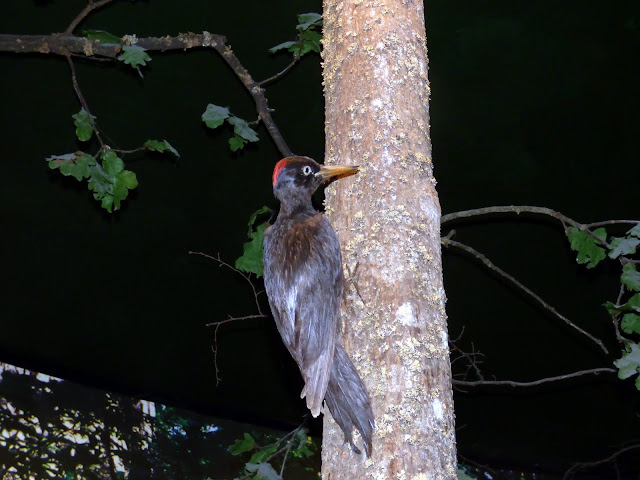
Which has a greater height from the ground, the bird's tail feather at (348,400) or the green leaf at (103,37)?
the green leaf at (103,37)

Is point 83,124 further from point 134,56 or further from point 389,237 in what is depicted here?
point 389,237

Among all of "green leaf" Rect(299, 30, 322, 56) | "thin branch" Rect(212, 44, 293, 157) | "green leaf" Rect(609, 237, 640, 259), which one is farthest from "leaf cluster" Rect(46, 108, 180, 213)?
"green leaf" Rect(609, 237, 640, 259)

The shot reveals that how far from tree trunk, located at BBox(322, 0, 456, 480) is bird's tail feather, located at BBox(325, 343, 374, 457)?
2cm

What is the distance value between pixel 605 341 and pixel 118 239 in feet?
11.4

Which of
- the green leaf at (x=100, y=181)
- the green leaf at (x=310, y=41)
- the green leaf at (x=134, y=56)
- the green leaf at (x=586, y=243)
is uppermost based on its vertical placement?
the green leaf at (x=310, y=41)

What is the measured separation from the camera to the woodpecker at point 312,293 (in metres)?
1.46

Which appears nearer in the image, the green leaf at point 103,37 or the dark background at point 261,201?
the green leaf at point 103,37

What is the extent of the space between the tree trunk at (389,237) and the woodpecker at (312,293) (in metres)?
0.03

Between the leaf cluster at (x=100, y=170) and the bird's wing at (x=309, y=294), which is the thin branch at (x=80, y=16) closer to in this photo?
the leaf cluster at (x=100, y=170)

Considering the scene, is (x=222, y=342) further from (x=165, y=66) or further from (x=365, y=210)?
(x=365, y=210)

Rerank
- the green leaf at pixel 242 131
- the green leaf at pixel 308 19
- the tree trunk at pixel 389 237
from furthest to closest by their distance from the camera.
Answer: the green leaf at pixel 242 131, the green leaf at pixel 308 19, the tree trunk at pixel 389 237

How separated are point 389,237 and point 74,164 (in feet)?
5.32

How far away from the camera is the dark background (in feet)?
11.4

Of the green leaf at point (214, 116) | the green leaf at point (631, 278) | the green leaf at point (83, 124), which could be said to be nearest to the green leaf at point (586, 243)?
the green leaf at point (631, 278)
